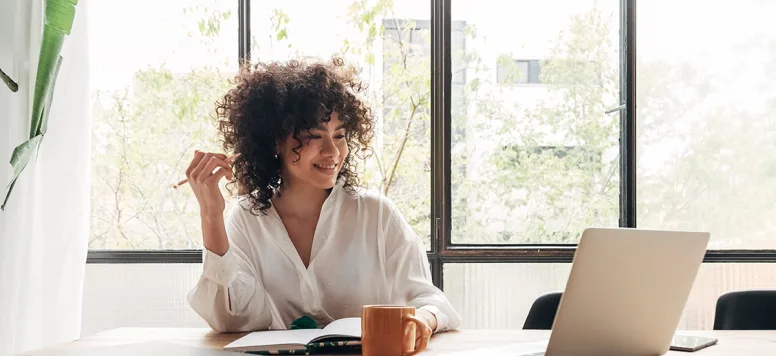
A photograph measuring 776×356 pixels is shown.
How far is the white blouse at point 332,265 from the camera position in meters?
2.03

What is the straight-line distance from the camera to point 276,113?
225cm

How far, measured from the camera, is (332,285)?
2117 mm

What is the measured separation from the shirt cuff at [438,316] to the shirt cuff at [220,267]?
44 cm

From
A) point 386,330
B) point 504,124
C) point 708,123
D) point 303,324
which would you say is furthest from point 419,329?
point 708,123

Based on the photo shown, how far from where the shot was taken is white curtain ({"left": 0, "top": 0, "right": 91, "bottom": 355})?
9.41 ft

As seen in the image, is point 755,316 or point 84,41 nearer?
point 755,316

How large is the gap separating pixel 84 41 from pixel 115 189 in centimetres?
58

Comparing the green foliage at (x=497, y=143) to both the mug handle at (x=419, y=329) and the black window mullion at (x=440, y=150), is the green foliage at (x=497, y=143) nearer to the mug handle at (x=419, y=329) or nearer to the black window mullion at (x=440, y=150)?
the black window mullion at (x=440, y=150)

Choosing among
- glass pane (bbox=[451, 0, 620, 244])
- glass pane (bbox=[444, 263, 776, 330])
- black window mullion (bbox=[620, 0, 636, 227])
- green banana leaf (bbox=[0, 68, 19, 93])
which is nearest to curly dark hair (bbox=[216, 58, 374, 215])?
green banana leaf (bbox=[0, 68, 19, 93])

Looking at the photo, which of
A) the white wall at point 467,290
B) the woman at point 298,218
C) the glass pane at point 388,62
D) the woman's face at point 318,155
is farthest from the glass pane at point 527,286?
the woman's face at point 318,155

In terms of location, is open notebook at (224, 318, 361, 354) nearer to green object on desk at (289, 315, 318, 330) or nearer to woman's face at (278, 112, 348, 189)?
green object on desk at (289, 315, 318, 330)

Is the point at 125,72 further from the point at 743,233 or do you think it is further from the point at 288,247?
the point at 743,233

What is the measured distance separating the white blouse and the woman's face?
9cm

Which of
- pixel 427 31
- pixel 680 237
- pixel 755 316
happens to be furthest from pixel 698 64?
pixel 680 237
